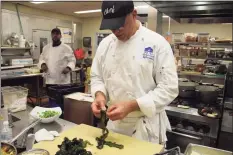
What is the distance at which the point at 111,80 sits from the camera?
4.09 feet

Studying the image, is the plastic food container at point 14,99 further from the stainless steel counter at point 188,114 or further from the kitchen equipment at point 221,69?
the kitchen equipment at point 221,69

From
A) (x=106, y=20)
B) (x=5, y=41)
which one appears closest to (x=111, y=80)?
(x=106, y=20)

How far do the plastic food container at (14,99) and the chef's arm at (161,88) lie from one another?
1180mm

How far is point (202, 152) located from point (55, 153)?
29.6 inches

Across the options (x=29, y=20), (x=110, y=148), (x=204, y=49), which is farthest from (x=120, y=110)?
(x=29, y=20)

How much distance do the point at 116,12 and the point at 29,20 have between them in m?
5.93

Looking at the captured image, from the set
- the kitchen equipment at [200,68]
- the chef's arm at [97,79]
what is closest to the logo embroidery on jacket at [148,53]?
the chef's arm at [97,79]

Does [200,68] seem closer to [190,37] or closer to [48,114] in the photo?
[190,37]

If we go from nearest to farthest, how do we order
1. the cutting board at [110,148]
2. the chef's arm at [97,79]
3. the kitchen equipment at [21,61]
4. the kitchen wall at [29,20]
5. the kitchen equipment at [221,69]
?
the cutting board at [110,148] → the chef's arm at [97,79] → the kitchen equipment at [221,69] → the kitchen equipment at [21,61] → the kitchen wall at [29,20]

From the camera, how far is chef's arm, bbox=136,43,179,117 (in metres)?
1.10

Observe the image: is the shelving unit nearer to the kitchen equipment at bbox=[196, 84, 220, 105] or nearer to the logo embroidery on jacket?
the kitchen equipment at bbox=[196, 84, 220, 105]

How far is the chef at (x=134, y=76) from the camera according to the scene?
A: 3.57 ft

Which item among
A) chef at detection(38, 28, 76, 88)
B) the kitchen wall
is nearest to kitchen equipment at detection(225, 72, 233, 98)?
chef at detection(38, 28, 76, 88)

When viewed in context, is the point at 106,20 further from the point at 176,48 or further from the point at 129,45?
the point at 176,48
